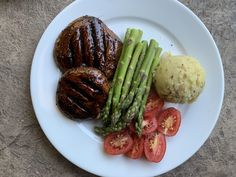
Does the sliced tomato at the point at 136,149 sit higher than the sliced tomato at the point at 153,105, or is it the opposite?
the sliced tomato at the point at 153,105

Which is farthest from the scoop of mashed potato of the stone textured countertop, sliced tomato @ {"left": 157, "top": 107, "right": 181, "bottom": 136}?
the stone textured countertop

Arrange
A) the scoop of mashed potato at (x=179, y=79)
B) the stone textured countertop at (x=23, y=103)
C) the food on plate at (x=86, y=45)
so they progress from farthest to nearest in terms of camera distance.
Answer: the stone textured countertop at (x=23, y=103)
the food on plate at (x=86, y=45)
the scoop of mashed potato at (x=179, y=79)

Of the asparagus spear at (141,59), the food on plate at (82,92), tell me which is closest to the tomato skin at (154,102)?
the asparagus spear at (141,59)

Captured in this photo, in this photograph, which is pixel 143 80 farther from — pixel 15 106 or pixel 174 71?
pixel 15 106

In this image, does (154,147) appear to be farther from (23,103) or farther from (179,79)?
(23,103)

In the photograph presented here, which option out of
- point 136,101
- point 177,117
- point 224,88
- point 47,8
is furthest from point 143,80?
point 47,8

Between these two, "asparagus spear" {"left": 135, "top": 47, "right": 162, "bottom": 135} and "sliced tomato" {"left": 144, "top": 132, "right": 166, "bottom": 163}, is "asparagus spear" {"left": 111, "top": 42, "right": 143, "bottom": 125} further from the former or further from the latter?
"sliced tomato" {"left": 144, "top": 132, "right": 166, "bottom": 163}

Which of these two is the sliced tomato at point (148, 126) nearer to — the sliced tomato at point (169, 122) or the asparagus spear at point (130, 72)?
the sliced tomato at point (169, 122)
